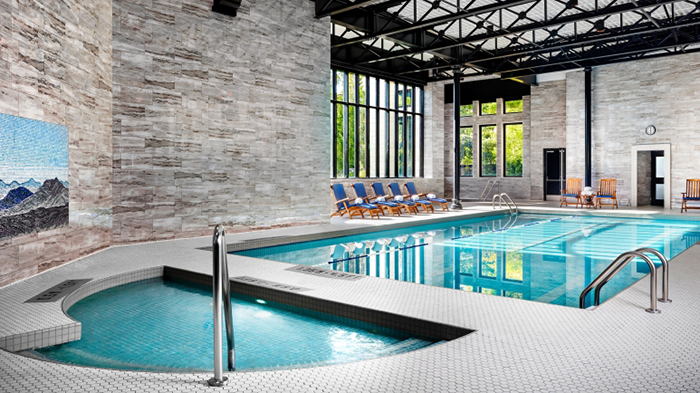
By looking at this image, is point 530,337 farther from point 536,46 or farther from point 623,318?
point 536,46

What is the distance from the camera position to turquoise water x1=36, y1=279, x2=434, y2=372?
3537 mm

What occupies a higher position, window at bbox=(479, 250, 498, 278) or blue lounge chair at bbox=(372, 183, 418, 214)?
blue lounge chair at bbox=(372, 183, 418, 214)

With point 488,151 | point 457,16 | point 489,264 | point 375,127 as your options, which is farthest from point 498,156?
point 489,264

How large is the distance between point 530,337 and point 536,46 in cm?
1276

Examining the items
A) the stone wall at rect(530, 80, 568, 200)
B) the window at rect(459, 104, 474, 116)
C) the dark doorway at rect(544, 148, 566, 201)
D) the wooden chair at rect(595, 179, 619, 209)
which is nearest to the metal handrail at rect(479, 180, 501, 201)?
the stone wall at rect(530, 80, 568, 200)

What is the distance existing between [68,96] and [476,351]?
5.54 m

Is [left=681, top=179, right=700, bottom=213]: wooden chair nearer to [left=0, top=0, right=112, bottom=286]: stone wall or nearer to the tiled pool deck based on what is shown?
the tiled pool deck

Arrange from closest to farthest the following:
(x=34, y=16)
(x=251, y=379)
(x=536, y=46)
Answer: (x=251, y=379) < (x=34, y=16) < (x=536, y=46)

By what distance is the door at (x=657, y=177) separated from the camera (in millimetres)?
15781

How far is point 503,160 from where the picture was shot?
20.0 metres

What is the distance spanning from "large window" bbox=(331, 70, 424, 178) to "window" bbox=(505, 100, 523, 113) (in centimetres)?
374

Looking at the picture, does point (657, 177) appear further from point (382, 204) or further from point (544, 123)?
point (382, 204)

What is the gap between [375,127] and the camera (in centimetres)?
1667

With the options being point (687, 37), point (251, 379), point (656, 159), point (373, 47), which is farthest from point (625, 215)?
point (251, 379)
